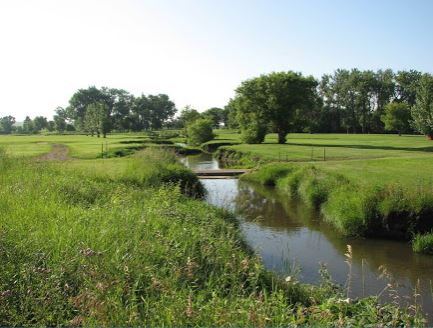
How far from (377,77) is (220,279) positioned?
120 metres

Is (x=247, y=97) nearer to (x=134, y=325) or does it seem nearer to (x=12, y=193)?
(x=12, y=193)

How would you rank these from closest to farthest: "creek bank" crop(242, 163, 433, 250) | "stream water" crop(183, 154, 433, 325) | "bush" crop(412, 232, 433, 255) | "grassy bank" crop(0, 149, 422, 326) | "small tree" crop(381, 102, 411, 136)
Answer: "grassy bank" crop(0, 149, 422, 326), "stream water" crop(183, 154, 433, 325), "bush" crop(412, 232, 433, 255), "creek bank" crop(242, 163, 433, 250), "small tree" crop(381, 102, 411, 136)

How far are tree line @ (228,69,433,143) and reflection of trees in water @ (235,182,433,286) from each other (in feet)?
112

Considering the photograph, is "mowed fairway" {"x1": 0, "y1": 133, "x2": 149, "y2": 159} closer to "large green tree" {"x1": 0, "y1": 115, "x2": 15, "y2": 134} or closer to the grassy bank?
the grassy bank

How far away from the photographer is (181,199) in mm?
14922

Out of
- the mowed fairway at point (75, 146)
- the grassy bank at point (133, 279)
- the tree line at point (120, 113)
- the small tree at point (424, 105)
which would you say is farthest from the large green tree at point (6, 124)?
the grassy bank at point (133, 279)

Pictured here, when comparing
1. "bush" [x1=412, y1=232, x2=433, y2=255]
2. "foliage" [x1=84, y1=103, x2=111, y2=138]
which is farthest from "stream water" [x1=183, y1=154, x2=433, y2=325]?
"foliage" [x1=84, y1=103, x2=111, y2=138]

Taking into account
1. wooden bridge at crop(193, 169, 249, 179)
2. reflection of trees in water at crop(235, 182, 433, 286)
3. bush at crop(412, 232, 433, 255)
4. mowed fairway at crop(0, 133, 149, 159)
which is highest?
mowed fairway at crop(0, 133, 149, 159)

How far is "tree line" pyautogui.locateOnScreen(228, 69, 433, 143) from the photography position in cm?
5803

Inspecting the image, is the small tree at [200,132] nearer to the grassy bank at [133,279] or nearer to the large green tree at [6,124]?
the grassy bank at [133,279]

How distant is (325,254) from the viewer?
13.6 m

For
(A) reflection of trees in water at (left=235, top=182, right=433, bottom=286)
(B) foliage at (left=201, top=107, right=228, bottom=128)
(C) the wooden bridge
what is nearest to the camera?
(A) reflection of trees in water at (left=235, top=182, right=433, bottom=286)

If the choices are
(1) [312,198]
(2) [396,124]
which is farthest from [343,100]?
(1) [312,198]

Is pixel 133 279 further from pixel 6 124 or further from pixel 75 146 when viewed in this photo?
pixel 6 124
